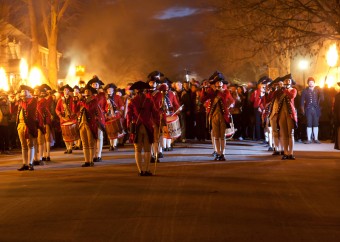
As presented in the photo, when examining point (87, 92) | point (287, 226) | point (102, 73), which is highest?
point (102, 73)

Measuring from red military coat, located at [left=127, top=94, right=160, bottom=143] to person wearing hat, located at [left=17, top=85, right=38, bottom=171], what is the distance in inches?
127

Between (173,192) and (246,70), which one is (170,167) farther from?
(246,70)

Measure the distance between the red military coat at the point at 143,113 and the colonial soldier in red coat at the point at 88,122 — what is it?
8.24ft

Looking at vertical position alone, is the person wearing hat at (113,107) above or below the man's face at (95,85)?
below

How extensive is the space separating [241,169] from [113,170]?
316 cm

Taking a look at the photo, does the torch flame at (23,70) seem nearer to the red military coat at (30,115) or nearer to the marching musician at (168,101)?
the marching musician at (168,101)

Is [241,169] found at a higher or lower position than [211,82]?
lower

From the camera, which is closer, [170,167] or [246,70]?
[170,167]

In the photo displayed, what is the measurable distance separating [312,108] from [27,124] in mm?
11588

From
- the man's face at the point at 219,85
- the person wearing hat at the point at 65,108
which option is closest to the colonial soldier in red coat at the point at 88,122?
the person wearing hat at the point at 65,108


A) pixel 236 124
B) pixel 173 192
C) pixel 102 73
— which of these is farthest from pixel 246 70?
pixel 173 192

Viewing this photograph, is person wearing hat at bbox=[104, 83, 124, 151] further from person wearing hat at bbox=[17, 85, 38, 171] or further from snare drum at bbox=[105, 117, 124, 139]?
person wearing hat at bbox=[17, 85, 38, 171]

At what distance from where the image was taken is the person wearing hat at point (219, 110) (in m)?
17.5

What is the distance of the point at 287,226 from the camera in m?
9.16
